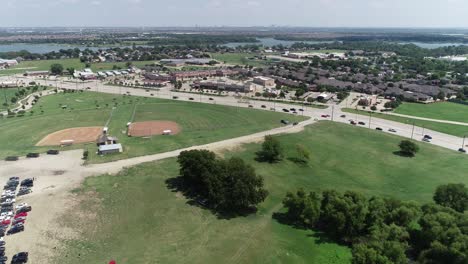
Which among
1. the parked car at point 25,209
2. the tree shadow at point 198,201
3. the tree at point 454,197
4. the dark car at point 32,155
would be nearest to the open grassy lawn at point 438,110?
the tree at point 454,197

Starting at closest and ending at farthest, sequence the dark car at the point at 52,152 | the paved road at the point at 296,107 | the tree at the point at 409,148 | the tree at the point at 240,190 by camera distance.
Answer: the tree at the point at 240,190, the dark car at the point at 52,152, the tree at the point at 409,148, the paved road at the point at 296,107

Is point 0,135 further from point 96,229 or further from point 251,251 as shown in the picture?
point 251,251

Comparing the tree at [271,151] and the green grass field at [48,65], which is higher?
the green grass field at [48,65]

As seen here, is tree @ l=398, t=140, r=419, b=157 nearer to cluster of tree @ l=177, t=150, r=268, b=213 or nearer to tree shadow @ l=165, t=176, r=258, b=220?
cluster of tree @ l=177, t=150, r=268, b=213

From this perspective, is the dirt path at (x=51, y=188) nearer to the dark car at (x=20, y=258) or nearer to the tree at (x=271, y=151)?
the dark car at (x=20, y=258)

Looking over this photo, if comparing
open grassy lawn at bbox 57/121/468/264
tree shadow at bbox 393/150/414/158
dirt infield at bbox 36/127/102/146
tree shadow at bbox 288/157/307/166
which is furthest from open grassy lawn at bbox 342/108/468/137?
dirt infield at bbox 36/127/102/146
